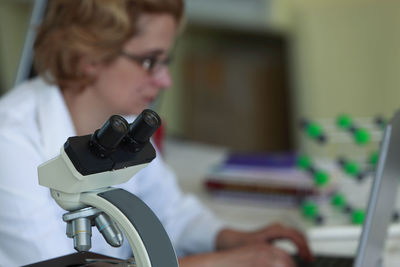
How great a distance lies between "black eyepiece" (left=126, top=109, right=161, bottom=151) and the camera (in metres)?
0.58

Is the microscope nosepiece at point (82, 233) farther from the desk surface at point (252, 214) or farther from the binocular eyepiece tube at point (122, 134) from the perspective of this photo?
the desk surface at point (252, 214)

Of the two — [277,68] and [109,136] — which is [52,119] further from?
[277,68]

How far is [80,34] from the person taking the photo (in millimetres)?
1259

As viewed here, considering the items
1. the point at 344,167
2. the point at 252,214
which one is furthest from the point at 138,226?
the point at 252,214

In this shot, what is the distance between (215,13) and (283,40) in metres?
0.96

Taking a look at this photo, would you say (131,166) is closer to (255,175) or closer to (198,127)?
(255,175)

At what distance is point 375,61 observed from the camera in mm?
4016

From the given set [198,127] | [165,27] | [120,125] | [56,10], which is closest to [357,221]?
[165,27]

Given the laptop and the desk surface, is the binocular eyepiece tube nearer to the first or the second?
the laptop

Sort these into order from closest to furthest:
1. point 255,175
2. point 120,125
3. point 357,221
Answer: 1. point 120,125
2. point 357,221
3. point 255,175

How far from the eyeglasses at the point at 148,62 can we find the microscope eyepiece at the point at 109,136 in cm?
77

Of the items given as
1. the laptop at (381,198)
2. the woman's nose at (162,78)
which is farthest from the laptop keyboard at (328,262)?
the woman's nose at (162,78)

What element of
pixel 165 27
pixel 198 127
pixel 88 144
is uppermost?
pixel 165 27

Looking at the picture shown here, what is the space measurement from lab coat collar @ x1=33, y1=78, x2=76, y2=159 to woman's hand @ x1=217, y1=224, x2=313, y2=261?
52cm
